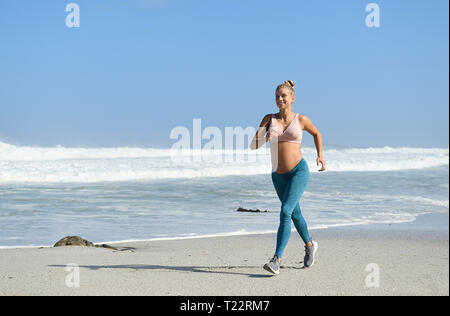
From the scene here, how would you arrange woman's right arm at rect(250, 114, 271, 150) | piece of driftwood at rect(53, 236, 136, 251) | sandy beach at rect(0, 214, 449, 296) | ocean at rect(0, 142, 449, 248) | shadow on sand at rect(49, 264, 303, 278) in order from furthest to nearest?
ocean at rect(0, 142, 449, 248) → piece of driftwood at rect(53, 236, 136, 251) → shadow on sand at rect(49, 264, 303, 278) → woman's right arm at rect(250, 114, 271, 150) → sandy beach at rect(0, 214, 449, 296)

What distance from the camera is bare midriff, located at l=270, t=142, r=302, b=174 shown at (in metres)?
5.05

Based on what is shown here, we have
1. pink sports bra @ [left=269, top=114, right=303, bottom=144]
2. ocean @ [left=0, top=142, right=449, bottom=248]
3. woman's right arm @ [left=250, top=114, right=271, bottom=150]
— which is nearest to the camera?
woman's right arm @ [left=250, top=114, right=271, bottom=150]

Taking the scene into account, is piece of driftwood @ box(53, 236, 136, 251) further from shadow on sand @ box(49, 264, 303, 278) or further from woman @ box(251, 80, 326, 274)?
woman @ box(251, 80, 326, 274)

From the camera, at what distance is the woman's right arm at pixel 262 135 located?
15.9ft

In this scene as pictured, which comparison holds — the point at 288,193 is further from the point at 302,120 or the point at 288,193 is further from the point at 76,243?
the point at 76,243

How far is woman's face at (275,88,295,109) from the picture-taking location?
16.1 feet

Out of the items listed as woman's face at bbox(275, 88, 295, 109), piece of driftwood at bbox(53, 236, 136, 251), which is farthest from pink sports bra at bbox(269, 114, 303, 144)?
piece of driftwood at bbox(53, 236, 136, 251)

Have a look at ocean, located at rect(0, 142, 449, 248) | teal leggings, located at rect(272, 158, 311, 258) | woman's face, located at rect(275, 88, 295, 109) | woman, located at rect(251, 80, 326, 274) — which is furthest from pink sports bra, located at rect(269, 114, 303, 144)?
ocean, located at rect(0, 142, 449, 248)

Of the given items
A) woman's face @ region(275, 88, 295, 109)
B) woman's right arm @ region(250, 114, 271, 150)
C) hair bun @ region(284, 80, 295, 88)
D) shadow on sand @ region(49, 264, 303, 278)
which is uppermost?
hair bun @ region(284, 80, 295, 88)

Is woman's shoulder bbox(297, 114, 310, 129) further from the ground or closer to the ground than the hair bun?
closer to the ground

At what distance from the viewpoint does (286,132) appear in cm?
502

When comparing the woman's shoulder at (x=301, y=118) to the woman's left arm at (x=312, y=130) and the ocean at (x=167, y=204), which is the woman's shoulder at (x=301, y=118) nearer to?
the woman's left arm at (x=312, y=130)

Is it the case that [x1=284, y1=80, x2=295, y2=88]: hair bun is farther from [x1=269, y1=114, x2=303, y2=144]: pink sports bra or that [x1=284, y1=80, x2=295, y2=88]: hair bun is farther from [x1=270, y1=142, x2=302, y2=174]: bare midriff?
[x1=270, y1=142, x2=302, y2=174]: bare midriff

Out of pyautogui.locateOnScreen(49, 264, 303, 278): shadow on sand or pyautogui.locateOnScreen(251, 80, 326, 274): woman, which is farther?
pyautogui.locateOnScreen(49, 264, 303, 278): shadow on sand
